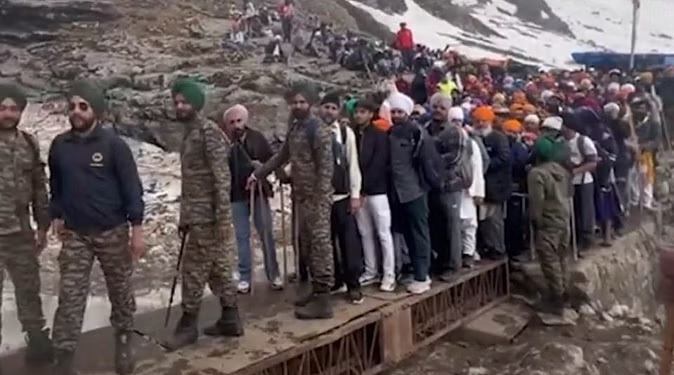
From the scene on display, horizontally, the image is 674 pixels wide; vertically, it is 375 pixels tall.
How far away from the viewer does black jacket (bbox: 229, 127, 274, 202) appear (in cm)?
585

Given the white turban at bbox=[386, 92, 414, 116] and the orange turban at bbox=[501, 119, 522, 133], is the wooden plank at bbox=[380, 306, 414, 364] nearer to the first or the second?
the white turban at bbox=[386, 92, 414, 116]

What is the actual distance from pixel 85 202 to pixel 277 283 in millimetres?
2321

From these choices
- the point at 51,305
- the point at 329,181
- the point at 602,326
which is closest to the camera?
the point at 329,181

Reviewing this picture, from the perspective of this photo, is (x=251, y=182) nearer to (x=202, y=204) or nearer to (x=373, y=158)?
(x=373, y=158)

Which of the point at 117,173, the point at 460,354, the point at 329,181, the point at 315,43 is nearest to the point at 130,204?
the point at 117,173

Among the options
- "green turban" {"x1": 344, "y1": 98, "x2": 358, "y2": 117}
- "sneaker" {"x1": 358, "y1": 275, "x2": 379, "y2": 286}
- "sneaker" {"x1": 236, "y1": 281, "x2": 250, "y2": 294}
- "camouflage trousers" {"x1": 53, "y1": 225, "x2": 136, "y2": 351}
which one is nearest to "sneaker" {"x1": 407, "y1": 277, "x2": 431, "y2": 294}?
"sneaker" {"x1": 358, "y1": 275, "x2": 379, "y2": 286}

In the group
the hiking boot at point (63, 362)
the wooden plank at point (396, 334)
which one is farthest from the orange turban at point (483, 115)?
the hiking boot at point (63, 362)

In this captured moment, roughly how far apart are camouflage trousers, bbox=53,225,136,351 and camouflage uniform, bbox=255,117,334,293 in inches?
53.4

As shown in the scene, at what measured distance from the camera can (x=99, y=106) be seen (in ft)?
13.8

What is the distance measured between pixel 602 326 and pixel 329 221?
9.81 ft

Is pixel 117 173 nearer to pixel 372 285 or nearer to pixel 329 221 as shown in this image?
pixel 329 221

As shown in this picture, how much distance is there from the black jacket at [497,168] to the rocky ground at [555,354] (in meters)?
1.13

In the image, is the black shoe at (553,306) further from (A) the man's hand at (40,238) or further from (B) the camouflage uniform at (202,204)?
(A) the man's hand at (40,238)

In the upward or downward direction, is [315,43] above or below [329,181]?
above
